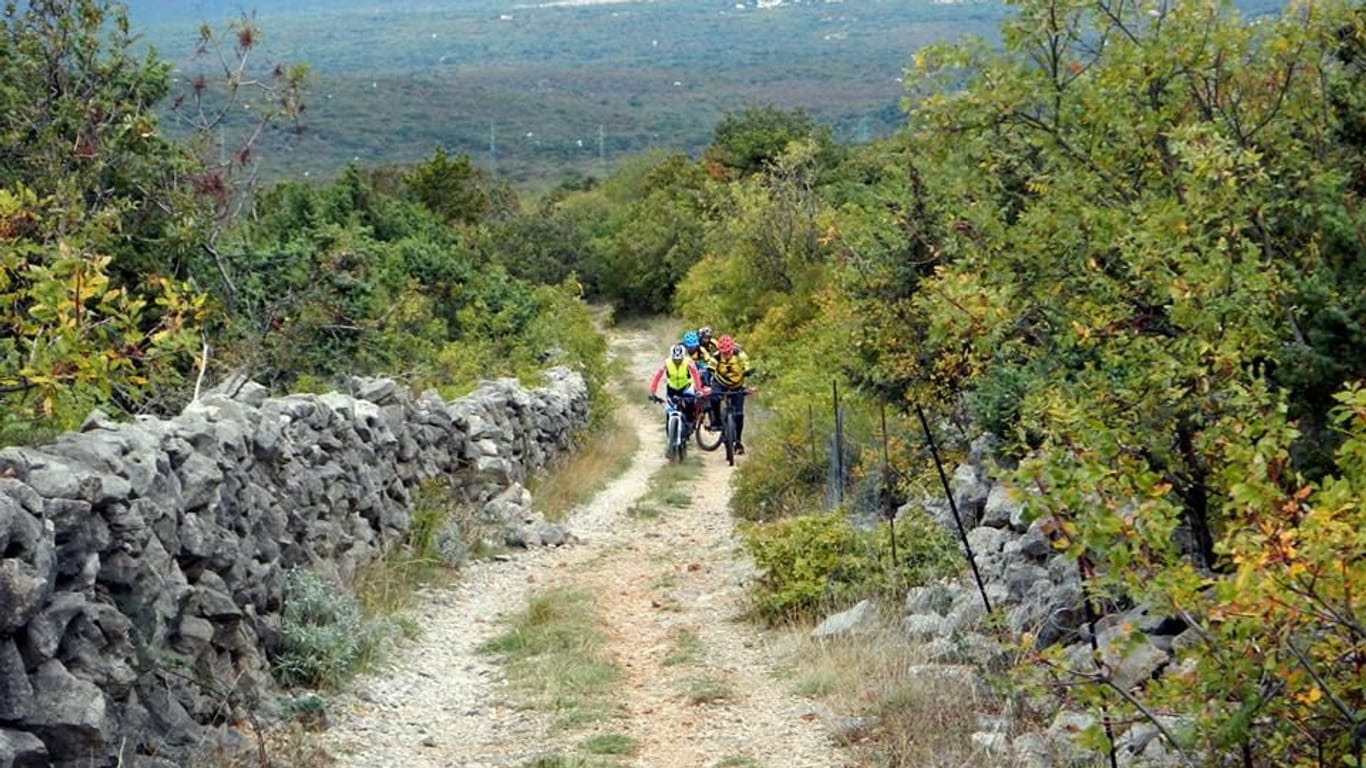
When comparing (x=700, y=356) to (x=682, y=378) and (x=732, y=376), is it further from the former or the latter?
(x=732, y=376)

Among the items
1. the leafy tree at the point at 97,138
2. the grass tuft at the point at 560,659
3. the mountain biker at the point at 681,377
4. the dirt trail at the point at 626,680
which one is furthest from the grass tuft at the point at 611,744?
the mountain biker at the point at 681,377

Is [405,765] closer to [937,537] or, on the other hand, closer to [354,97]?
[937,537]

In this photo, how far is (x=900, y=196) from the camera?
51.2 feet

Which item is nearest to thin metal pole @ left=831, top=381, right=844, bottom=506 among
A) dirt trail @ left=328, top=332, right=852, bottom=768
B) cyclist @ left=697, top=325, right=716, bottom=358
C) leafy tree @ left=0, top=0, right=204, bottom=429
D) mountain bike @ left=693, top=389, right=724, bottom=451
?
dirt trail @ left=328, top=332, right=852, bottom=768

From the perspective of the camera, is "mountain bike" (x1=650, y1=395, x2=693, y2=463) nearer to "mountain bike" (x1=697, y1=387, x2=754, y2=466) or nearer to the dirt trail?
"mountain bike" (x1=697, y1=387, x2=754, y2=466)

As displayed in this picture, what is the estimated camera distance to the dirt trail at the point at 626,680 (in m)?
8.39

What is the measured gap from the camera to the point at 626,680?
9875mm

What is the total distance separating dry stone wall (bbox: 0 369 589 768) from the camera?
246 inches

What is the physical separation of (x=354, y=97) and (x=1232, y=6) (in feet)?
402

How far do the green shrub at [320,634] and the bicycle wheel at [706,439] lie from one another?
12.4m

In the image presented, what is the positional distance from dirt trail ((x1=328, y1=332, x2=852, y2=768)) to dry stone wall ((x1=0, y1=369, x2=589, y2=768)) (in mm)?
840

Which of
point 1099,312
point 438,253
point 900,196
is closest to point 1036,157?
point 1099,312

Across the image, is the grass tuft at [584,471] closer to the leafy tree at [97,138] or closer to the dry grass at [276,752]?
the leafy tree at [97,138]

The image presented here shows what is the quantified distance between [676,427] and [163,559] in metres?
14.5
